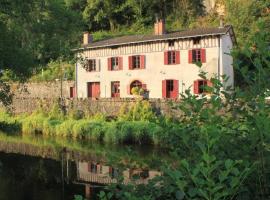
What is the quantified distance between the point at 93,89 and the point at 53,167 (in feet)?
61.1

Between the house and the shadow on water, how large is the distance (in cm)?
766

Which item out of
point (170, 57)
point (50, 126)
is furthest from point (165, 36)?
point (50, 126)

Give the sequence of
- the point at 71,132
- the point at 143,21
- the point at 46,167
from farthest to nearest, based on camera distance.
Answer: the point at 143,21 → the point at 71,132 → the point at 46,167

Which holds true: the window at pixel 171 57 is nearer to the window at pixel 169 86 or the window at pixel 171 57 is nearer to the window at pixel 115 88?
the window at pixel 169 86

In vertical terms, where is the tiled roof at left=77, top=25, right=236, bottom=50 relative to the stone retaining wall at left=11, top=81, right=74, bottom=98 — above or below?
above

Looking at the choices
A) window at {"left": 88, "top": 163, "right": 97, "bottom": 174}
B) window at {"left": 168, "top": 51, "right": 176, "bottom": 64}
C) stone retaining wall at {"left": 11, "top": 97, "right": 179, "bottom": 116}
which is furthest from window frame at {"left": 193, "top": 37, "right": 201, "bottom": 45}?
window at {"left": 88, "top": 163, "right": 97, "bottom": 174}

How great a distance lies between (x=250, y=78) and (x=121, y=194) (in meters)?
1.52

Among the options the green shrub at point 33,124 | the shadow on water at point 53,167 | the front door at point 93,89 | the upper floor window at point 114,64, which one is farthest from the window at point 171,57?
the shadow on water at point 53,167

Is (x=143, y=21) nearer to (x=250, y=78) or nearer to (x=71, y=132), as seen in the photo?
(x=71, y=132)

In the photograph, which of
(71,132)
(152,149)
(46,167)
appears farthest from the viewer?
(71,132)

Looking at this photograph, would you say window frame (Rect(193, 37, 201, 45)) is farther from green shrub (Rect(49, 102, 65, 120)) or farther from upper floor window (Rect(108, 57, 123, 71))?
green shrub (Rect(49, 102, 65, 120))

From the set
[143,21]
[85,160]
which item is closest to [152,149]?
Result: [85,160]

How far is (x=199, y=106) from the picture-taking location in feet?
12.0

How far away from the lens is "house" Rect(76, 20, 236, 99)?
100 feet
